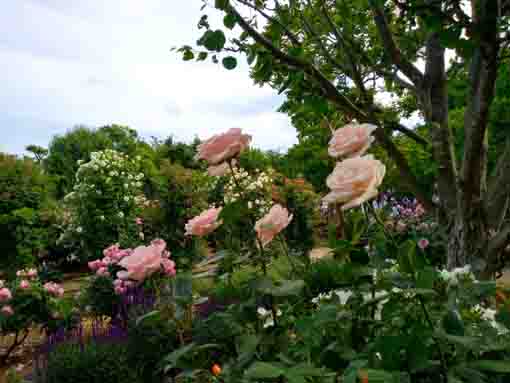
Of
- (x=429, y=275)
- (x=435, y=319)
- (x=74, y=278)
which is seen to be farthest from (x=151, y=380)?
(x=74, y=278)

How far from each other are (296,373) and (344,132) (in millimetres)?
481

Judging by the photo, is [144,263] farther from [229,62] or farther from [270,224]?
[229,62]

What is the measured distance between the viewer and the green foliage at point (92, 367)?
275 cm

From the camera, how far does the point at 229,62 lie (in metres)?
1.54

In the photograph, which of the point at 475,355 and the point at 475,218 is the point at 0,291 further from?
the point at 475,355

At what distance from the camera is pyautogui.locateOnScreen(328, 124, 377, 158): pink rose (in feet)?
2.72

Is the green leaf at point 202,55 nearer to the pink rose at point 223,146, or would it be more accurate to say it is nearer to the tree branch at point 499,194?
the pink rose at point 223,146

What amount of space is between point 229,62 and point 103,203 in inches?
304

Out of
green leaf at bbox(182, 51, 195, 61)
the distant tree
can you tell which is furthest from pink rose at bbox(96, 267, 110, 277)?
the distant tree

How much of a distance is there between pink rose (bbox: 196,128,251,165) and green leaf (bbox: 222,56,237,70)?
64cm

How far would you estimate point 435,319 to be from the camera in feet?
2.82

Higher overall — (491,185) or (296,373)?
(491,185)

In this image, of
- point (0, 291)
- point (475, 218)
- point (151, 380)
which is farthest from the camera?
point (0, 291)

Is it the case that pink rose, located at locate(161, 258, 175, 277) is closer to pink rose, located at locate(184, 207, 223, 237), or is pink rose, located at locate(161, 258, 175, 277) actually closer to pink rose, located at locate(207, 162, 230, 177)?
pink rose, located at locate(184, 207, 223, 237)
